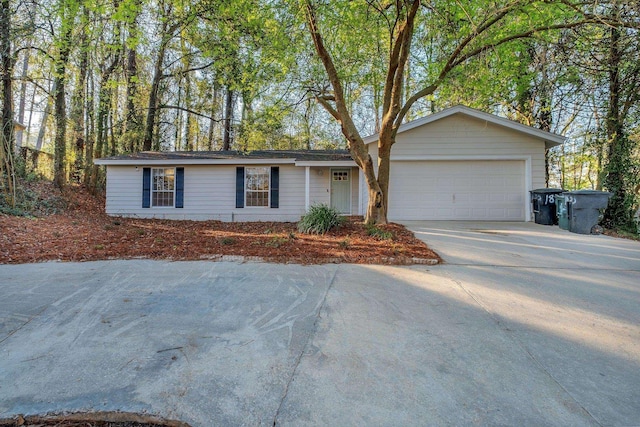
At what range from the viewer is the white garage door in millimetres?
10445

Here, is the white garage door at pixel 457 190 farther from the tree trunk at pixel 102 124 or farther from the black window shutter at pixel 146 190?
the tree trunk at pixel 102 124

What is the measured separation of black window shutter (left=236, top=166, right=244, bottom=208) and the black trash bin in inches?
396

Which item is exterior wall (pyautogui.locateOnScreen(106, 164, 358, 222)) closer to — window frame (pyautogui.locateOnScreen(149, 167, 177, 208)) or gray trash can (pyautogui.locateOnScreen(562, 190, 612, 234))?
window frame (pyautogui.locateOnScreen(149, 167, 177, 208))

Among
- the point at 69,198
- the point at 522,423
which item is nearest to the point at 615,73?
the point at 522,423

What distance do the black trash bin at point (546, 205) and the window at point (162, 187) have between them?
41.9ft

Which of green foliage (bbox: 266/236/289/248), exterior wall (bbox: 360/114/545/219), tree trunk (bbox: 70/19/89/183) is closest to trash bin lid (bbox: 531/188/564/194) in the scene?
exterior wall (bbox: 360/114/545/219)

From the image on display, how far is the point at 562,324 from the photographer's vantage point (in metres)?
3.04

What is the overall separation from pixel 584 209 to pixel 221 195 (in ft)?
37.7

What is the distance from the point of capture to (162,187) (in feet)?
40.6

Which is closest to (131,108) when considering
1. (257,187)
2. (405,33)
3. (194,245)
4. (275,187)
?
(257,187)

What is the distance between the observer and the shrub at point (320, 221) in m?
7.80

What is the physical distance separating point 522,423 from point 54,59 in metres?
13.8

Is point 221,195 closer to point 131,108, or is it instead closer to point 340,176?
point 340,176

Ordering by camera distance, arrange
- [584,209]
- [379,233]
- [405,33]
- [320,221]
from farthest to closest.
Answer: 1. [584,209]
2. [320,221]
3. [379,233]
4. [405,33]
